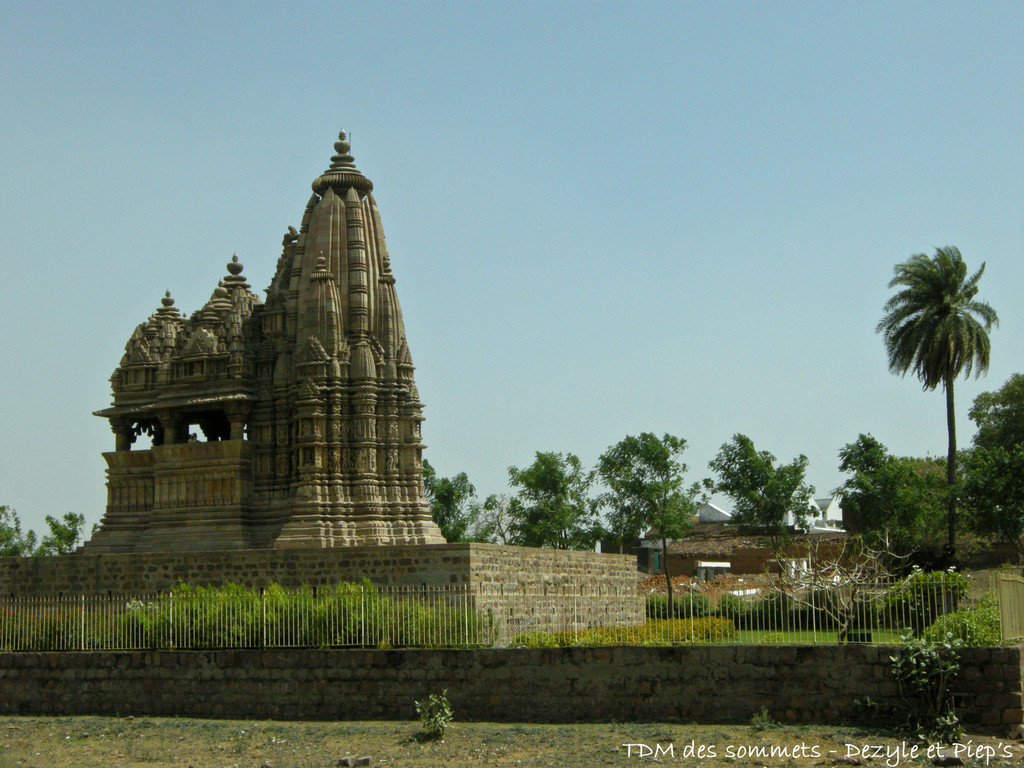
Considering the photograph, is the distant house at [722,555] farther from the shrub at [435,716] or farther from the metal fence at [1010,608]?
the shrub at [435,716]


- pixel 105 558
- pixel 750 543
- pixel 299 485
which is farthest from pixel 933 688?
pixel 750 543

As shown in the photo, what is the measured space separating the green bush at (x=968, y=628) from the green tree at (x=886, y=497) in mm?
24818

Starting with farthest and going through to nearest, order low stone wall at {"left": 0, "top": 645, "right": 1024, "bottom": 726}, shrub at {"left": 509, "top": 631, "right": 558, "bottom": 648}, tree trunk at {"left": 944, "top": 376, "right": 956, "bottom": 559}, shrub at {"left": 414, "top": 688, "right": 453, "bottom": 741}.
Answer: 1. tree trunk at {"left": 944, "top": 376, "right": 956, "bottom": 559}
2. shrub at {"left": 509, "top": 631, "right": 558, "bottom": 648}
3. shrub at {"left": 414, "top": 688, "right": 453, "bottom": 741}
4. low stone wall at {"left": 0, "top": 645, "right": 1024, "bottom": 726}

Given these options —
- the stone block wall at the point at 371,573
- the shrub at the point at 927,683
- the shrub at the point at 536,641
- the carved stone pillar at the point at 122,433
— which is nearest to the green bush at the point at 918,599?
the shrub at the point at 927,683

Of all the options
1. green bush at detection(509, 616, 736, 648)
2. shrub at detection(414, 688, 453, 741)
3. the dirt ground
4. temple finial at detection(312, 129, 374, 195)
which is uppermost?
temple finial at detection(312, 129, 374, 195)

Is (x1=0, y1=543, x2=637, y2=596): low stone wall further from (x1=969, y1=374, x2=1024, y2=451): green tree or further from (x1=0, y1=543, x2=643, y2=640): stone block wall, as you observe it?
(x1=969, y1=374, x2=1024, y2=451): green tree

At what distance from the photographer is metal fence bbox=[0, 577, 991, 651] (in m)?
16.9

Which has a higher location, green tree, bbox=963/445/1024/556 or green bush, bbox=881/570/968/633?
green tree, bbox=963/445/1024/556

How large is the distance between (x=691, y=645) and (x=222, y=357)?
51.5 ft

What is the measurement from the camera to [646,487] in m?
41.7

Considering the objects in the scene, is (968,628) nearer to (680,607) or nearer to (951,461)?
(680,607)

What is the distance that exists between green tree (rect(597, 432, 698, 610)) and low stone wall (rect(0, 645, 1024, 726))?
24531 mm

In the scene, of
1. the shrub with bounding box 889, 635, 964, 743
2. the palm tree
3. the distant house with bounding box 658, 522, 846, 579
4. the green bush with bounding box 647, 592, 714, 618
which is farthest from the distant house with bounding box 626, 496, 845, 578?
the shrub with bounding box 889, 635, 964, 743

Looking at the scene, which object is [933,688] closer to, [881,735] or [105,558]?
[881,735]
